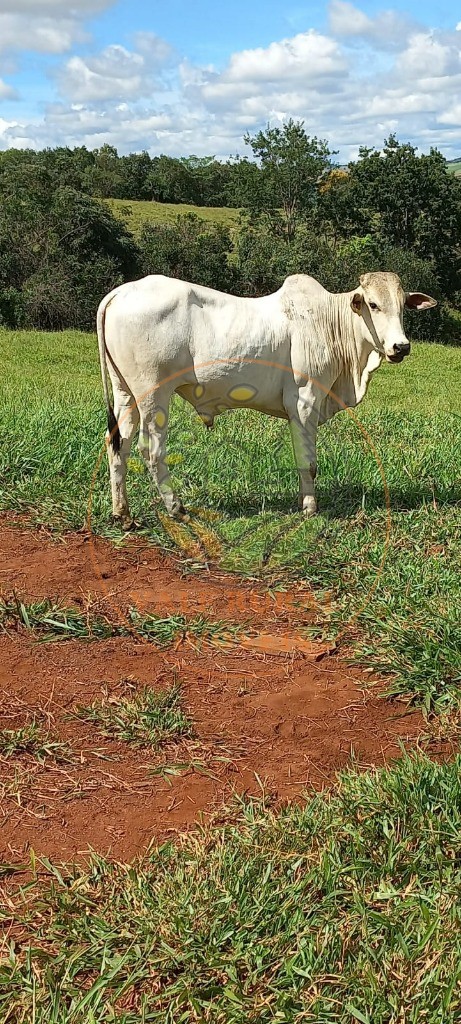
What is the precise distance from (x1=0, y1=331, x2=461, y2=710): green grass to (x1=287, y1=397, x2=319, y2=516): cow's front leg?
0.49ft

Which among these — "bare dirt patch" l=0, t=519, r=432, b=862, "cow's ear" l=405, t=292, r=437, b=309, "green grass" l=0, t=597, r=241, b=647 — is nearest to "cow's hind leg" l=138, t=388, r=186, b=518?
"bare dirt patch" l=0, t=519, r=432, b=862

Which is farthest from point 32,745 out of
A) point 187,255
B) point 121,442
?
point 187,255

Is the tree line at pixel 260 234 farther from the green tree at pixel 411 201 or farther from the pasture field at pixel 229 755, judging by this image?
the pasture field at pixel 229 755

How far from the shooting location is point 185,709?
3.54 meters

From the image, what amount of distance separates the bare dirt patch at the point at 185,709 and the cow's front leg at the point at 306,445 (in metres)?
1.19

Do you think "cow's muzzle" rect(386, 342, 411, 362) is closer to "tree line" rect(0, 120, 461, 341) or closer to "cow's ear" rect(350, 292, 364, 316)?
"cow's ear" rect(350, 292, 364, 316)

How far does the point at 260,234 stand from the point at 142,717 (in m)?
30.8

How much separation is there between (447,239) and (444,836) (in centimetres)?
3298

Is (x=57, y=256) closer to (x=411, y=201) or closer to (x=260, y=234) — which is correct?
(x=260, y=234)

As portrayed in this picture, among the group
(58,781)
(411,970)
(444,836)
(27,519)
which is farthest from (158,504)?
(411,970)

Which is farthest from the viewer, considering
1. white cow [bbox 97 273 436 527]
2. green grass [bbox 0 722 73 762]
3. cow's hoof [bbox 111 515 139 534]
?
cow's hoof [bbox 111 515 139 534]

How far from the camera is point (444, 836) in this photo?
9.05 ft

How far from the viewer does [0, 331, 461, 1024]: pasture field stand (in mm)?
2305

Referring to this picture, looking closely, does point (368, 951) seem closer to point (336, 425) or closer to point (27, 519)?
point (27, 519)
